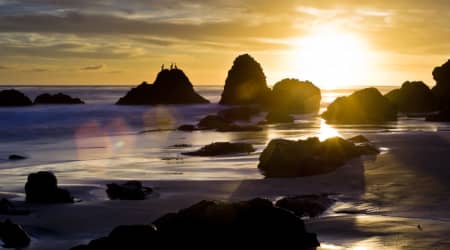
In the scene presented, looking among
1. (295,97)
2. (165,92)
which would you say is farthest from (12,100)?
(295,97)

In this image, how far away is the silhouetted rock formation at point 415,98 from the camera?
74.9m

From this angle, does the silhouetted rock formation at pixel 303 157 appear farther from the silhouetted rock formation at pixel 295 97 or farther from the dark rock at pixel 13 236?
the silhouetted rock formation at pixel 295 97

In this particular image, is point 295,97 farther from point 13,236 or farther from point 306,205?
point 13,236

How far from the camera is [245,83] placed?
4210 inches

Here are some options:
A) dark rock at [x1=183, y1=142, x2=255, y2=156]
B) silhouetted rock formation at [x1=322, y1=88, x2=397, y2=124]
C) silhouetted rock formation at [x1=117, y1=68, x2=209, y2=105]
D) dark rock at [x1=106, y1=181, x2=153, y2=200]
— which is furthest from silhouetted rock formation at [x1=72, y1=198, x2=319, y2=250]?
silhouetted rock formation at [x1=117, y1=68, x2=209, y2=105]

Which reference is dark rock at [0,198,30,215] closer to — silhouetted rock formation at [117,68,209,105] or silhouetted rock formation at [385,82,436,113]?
silhouetted rock formation at [385,82,436,113]

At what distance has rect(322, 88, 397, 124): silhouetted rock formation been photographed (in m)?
58.0

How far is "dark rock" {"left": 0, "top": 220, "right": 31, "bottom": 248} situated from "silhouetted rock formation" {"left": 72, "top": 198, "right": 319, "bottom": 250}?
2226 mm

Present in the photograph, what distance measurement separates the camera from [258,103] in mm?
103062

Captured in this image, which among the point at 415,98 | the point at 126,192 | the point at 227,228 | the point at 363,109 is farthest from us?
the point at 415,98

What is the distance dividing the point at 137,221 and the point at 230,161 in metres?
11.1

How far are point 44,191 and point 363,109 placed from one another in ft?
157

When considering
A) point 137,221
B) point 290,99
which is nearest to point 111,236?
point 137,221

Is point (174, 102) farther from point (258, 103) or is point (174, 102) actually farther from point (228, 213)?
point (228, 213)
